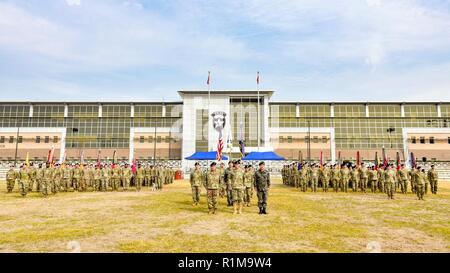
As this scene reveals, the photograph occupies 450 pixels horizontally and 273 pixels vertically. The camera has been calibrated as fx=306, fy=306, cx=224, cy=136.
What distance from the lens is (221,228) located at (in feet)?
32.0

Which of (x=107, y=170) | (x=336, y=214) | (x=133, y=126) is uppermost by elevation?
(x=133, y=126)

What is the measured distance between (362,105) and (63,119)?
6157cm

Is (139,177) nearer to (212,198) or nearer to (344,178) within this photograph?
(212,198)

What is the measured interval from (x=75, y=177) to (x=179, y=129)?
126ft

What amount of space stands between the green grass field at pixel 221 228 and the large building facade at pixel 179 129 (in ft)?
141

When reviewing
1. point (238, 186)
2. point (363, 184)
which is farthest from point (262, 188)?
point (363, 184)

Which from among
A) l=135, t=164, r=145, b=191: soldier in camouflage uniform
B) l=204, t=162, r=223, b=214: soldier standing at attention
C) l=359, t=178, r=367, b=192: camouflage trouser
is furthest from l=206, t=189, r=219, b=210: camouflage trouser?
l=359, t=178, r=367, b=192: camouflage trouser

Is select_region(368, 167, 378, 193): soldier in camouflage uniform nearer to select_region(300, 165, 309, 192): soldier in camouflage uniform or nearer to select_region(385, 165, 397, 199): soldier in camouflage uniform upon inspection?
select_region(385, 165, 397, 199): soldier in camouflage uniform

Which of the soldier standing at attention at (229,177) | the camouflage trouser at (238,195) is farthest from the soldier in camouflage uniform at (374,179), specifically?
the camouflage trouser at (238,195)

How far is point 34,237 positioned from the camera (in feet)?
27.7

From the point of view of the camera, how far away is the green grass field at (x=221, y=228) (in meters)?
7.59

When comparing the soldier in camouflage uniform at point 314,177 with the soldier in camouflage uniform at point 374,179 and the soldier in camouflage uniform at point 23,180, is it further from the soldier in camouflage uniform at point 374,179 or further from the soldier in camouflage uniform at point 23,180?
the soldier in camouflage uniform at point 23,180

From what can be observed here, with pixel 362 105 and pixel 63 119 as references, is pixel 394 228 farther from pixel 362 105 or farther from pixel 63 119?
pixel 63 119

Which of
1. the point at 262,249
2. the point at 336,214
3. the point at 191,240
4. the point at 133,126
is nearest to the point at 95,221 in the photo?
the point at 191,240
